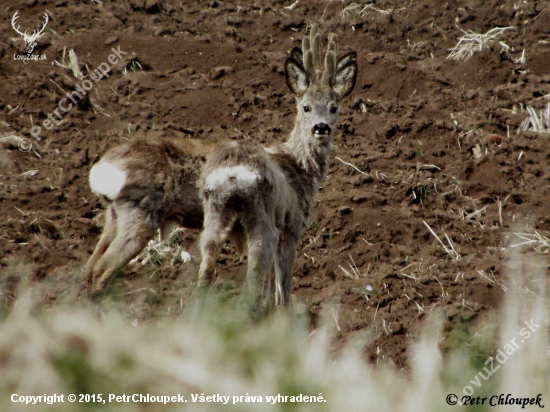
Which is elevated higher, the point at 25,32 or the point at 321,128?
the point at 25,32

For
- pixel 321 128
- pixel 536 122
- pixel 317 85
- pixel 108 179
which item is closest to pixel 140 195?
pixel 108 179

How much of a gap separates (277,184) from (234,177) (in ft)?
2.31

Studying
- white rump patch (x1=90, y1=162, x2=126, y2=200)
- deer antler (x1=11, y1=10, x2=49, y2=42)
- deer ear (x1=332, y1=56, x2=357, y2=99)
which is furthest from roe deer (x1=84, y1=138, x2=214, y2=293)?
deer antler (x1=11, y1=10, x2=49, y2=42)

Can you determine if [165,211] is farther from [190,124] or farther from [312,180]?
[190,124]

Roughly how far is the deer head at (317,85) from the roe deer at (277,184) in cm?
1

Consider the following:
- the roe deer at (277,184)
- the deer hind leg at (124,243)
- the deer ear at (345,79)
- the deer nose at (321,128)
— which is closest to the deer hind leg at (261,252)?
the roe deer at (277,184)

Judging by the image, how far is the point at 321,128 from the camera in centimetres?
782

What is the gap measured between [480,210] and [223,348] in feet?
23.0

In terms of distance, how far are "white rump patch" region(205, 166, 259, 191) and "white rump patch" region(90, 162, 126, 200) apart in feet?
2.93

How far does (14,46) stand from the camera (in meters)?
11.0

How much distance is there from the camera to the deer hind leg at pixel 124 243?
6.45 meters

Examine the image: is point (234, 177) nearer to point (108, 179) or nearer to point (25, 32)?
point (108, 179)

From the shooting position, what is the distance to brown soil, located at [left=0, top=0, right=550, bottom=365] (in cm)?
755

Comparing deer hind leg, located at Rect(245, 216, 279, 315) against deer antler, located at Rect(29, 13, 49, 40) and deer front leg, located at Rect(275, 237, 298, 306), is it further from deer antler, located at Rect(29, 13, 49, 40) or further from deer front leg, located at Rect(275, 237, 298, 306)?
deer antler, located at Rect(29, 13, 49, 40)
